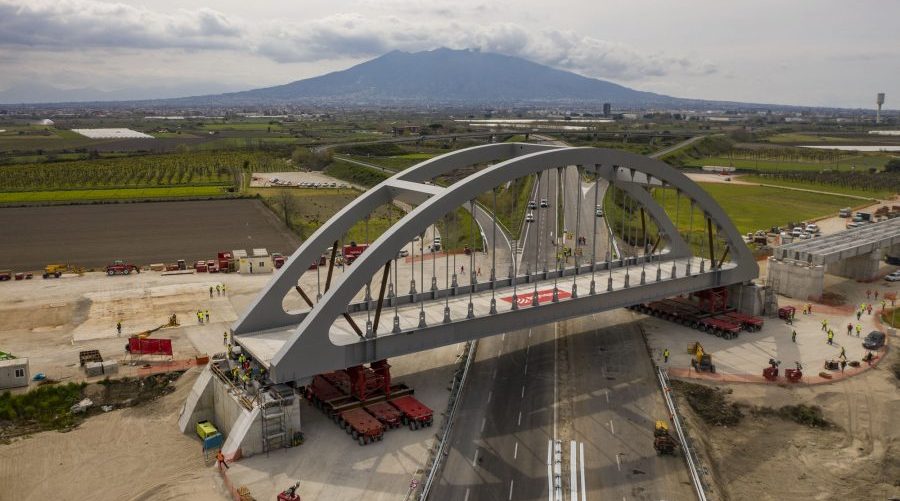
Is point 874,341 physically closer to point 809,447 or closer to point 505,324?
point 809,447

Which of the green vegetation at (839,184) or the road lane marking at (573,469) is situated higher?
the green vegetation at (839,184)

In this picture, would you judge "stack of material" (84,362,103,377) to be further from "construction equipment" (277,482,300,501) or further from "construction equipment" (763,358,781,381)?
"construction equipment" (763,358,781,381)

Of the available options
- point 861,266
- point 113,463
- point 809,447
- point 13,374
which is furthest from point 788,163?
point 113,463

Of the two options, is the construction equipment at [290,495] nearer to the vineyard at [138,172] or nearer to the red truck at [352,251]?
the red truck at [352,251]

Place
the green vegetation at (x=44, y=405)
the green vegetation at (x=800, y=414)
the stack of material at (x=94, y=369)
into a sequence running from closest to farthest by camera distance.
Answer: the green vegetation at (x=800, y=414) → the green vegetation at (x=44, y=405) → the stack of material at (x=94, y=369)

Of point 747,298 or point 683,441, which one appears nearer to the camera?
point 683,441

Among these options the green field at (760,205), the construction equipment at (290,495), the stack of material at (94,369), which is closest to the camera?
the construction equipment at (290,495)

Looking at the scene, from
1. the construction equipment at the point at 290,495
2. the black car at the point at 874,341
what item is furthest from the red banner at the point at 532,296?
the black car at the point at 874,341
